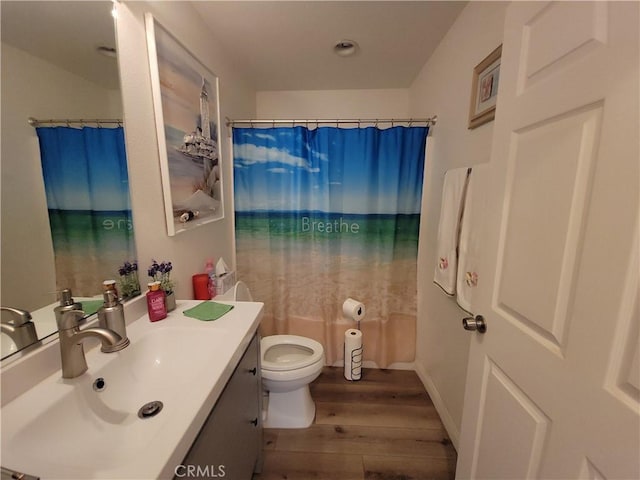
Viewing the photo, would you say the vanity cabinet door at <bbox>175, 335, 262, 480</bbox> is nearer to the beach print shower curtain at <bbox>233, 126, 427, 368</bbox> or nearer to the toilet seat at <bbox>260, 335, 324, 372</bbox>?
the toilet seat at <bbox>260, 335, 324, 372</bbox>

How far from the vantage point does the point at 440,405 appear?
1.64m

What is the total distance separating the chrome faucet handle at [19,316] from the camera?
65cm

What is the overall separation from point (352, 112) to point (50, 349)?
95.9 inches

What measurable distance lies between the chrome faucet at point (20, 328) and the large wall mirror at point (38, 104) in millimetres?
12

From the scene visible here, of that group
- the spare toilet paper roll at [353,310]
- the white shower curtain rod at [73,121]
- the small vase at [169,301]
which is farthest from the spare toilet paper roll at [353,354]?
the white shower curtain rod at [73,121]

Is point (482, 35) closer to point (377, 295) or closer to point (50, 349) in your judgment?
point (377, 295)

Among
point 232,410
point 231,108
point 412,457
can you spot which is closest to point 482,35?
point 231,108

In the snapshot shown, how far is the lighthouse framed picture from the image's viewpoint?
3.56 feet

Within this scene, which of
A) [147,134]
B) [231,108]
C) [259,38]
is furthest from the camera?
[231,108]

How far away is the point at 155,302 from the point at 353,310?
4.15 ft

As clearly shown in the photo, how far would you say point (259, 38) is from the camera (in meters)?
1.58

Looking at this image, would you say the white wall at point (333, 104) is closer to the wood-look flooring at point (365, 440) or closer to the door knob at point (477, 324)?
the door knob at point (477, 324)

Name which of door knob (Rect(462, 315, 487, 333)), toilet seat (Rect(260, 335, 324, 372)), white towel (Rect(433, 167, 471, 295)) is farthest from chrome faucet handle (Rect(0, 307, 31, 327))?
white towel (Rect(433, 167, 471, 295))

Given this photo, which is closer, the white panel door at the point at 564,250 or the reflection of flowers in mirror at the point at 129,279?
the white panel door at the point at 564,250
